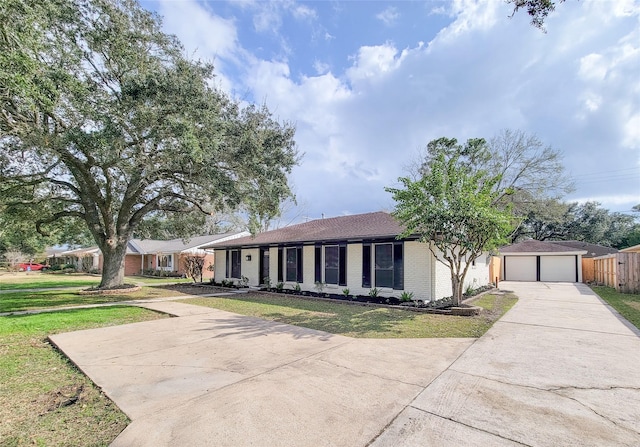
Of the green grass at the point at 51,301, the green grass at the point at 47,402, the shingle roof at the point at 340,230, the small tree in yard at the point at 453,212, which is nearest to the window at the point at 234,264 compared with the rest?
the shingle roof at the point at 340,230

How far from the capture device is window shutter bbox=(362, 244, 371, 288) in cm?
1323

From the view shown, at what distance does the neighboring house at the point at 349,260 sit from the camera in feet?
39.7

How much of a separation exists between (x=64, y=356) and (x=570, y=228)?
156 ft

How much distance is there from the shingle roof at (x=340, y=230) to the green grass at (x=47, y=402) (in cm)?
917

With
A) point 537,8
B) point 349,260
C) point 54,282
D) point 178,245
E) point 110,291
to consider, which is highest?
point 537,8

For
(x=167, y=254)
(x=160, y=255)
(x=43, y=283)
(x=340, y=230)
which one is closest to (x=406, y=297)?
(x=340, y=230)

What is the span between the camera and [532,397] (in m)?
4.07

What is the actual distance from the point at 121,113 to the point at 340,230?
9.34m

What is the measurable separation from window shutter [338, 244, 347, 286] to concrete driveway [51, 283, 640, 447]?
644cm

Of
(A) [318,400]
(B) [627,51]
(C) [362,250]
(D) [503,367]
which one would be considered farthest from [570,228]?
(A) [318,400]

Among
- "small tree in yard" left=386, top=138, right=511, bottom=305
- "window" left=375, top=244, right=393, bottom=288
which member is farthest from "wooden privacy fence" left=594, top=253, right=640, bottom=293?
"window" left=375, top=244, right=393, bottom=288

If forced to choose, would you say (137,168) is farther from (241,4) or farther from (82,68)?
(241,4)

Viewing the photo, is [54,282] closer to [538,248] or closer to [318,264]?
[318,264]

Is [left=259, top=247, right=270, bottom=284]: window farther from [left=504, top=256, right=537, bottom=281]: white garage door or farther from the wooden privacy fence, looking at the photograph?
[left=504, top=256, right=537, bottom=281]: white garage door
